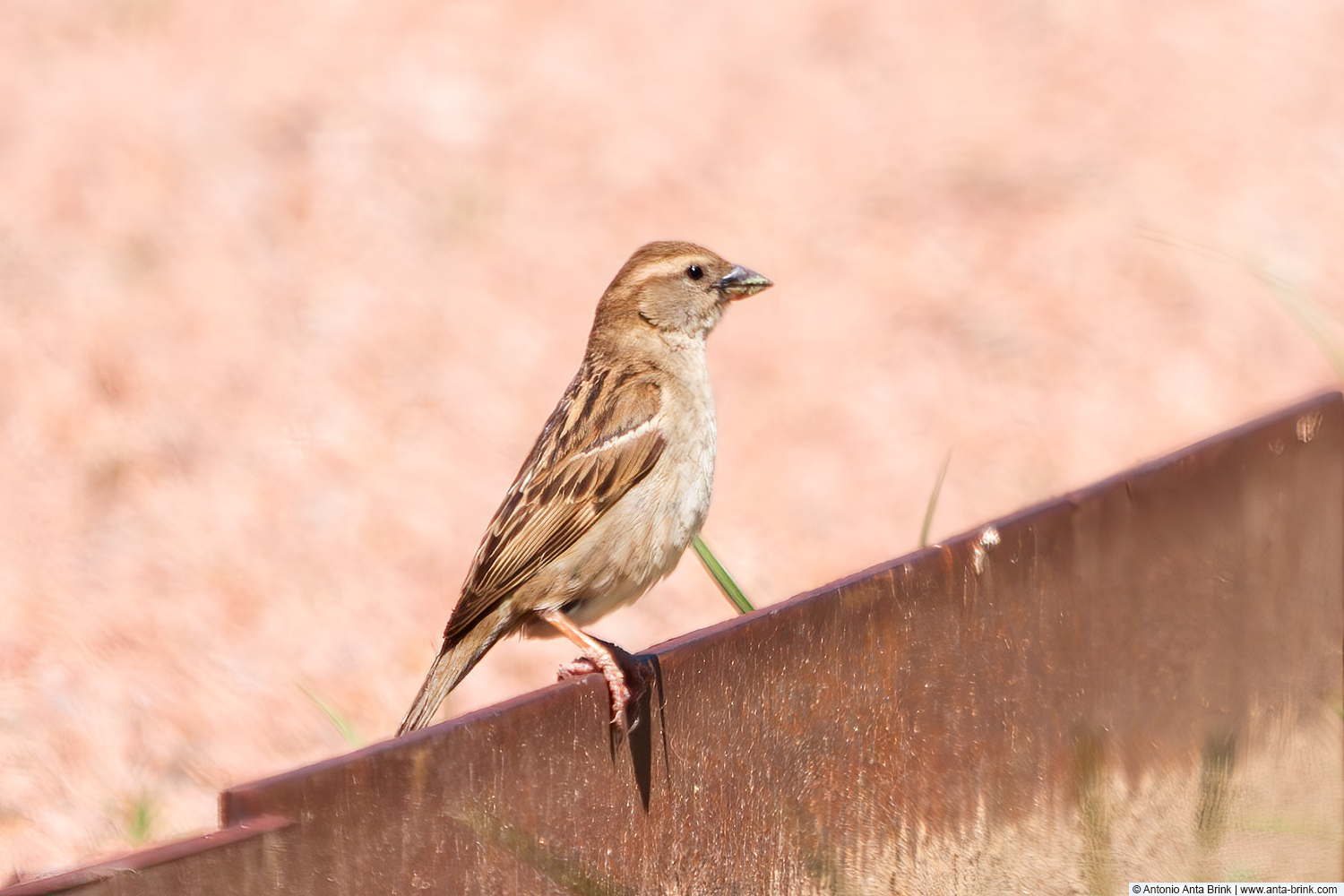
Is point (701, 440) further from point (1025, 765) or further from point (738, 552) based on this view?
point (738, 552)

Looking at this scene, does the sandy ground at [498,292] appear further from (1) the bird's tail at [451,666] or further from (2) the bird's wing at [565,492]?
(2) the bird's wing at [565,492]

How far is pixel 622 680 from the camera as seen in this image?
325 cm

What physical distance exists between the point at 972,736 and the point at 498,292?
4.53m

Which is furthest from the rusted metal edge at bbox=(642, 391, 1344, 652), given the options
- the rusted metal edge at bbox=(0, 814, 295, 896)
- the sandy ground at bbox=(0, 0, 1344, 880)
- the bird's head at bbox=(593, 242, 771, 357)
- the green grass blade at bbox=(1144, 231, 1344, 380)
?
the green grass blade at bbox=(1144, 231, 1344, 380)

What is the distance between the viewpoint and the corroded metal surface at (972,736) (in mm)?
2982

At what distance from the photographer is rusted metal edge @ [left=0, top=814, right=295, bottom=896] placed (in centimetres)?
222

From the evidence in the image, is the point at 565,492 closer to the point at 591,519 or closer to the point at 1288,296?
the point at 591,519

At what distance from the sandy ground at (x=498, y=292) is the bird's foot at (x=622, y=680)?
7.18ft

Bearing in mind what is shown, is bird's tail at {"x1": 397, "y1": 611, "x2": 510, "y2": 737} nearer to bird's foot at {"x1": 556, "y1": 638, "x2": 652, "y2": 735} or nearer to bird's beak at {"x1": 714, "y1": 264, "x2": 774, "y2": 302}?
bird's foot at {"x1": 556, "y1": 638, "x2": 652, "y2": 735}

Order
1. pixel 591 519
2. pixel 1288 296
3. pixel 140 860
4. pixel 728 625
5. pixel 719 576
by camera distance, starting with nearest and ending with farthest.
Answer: pixel 140 860
pixel 728 625
pixel 591 519
pixel 719 576
pixel 1288 296

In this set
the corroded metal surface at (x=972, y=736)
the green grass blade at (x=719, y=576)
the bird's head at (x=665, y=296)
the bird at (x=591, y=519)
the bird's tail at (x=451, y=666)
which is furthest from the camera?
the bird's head at (x=665, y=296)

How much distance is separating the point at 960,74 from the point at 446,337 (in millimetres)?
3677

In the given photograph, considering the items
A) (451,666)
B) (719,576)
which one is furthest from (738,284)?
(451,666)

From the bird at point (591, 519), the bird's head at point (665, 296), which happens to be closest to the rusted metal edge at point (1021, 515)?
the bird at point (591, 519)
